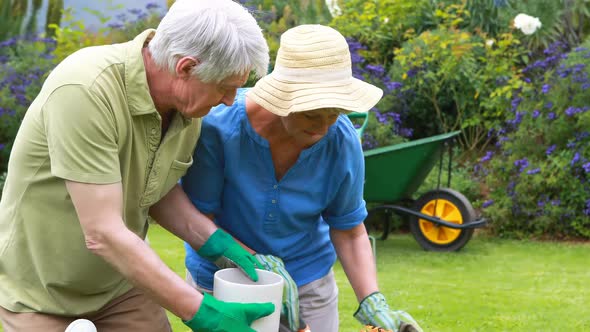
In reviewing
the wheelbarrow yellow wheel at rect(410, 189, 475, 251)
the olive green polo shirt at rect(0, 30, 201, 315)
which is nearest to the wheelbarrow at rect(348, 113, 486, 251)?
the wheelbarrow yellow wheel at rect(410, 189, 475, 251)

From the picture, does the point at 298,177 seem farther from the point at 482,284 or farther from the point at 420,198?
the point at 420,198

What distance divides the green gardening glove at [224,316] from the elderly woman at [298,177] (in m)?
0.25

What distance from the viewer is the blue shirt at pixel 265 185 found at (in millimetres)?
2338

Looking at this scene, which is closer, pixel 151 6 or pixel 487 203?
pixel 487 203

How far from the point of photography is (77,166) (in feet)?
6.08

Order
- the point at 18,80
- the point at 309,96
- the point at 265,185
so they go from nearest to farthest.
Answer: the point at 309,96
the point at 265,185
the point at 18,80

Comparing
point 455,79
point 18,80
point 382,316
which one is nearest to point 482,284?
point 455,79

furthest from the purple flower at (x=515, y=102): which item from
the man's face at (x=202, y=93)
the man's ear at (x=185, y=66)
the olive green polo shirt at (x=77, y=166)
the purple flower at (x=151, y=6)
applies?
the man's ear at (x=185, y=66)

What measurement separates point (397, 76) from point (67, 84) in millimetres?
5741

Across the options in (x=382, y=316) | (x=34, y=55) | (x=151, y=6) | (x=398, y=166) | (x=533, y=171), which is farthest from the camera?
(x=151, y=6)

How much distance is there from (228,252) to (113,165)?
471 millimetres

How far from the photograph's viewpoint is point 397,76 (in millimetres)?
7398

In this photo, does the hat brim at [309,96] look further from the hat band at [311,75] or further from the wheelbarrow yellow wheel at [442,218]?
the wheelbarrow yellow wheel at [442,218]

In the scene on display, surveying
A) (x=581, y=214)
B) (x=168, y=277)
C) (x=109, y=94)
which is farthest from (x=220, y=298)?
(x=581, y=214)
